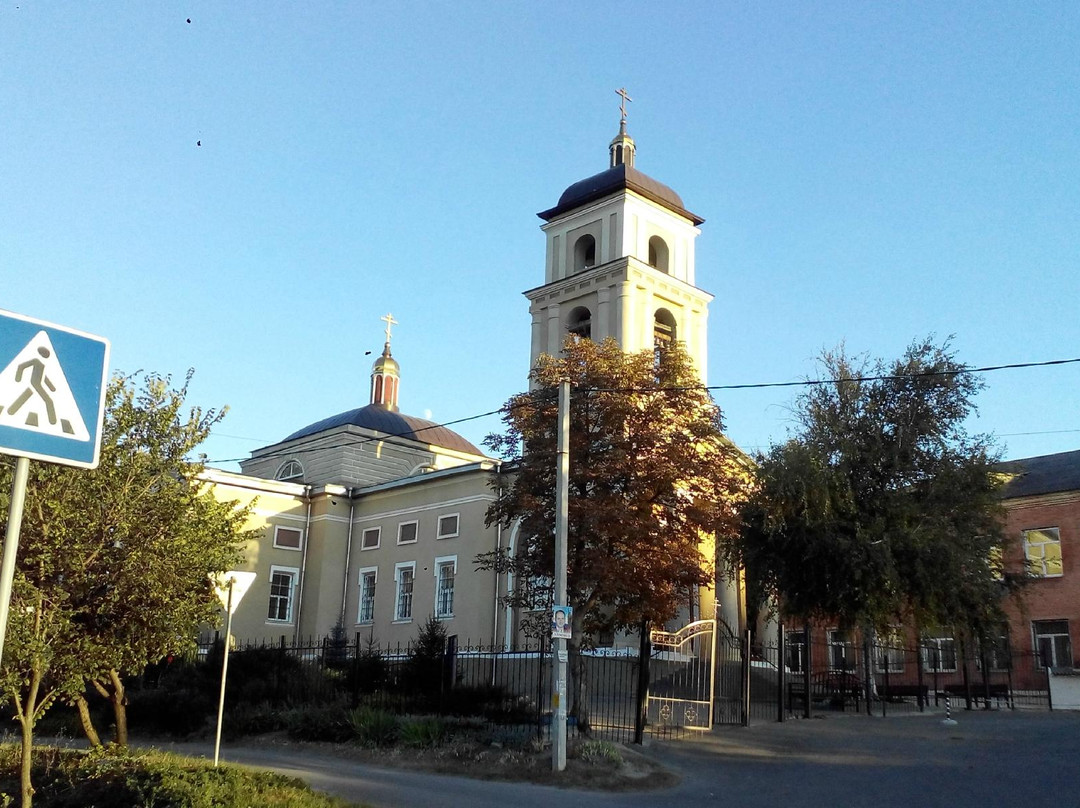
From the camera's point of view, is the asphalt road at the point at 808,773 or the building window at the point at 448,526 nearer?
the asphalt road at the point at 808,773

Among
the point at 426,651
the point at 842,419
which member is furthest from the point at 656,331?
the point at 426,651

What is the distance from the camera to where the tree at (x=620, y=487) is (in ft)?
61.7

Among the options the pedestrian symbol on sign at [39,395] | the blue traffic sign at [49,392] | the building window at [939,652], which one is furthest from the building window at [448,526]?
the pedestrian symbol on sign at [39,395]

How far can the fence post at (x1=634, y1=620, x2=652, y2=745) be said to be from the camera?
756 inches

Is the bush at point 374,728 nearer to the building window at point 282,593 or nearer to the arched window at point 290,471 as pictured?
the building window at point 282,593

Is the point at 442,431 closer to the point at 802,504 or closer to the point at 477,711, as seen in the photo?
the point at 802,504

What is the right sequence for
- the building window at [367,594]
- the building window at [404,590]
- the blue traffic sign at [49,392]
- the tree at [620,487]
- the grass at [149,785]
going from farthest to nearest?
the building window at [367,594]
the building window at [404,590]
the tree at [620,487]
the grass at [149,785]
the blue traffic sign at [49,392]

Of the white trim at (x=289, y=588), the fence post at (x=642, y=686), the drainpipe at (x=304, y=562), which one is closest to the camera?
the fence post at (x=642, y=686)

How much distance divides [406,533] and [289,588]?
19.4 ft

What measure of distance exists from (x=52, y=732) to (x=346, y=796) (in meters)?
11.3

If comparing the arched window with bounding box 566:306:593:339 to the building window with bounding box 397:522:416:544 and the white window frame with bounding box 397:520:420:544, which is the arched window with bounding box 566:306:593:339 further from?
the building window with bounding box 397:522:416:544

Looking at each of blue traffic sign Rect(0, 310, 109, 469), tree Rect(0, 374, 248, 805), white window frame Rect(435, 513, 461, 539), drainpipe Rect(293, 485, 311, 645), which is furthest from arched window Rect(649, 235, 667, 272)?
blue traffic sign Rect(0, 310, 109, 469)

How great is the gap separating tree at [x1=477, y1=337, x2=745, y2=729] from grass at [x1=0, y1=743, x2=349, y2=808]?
717 cm

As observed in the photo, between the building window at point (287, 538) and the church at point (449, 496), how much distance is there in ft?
0.15
